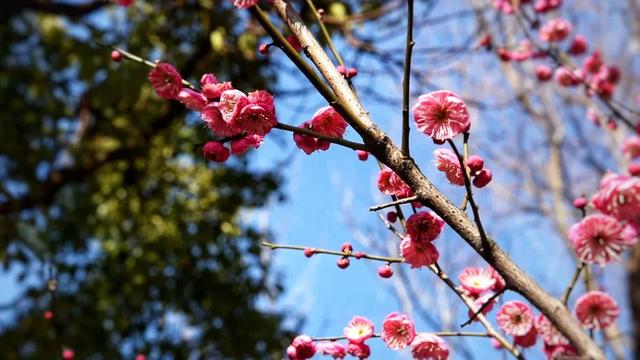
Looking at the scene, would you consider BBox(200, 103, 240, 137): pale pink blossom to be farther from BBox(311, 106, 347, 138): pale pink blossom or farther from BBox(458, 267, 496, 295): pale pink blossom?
BBox(458, 267, 496, 295): pale pink blossom

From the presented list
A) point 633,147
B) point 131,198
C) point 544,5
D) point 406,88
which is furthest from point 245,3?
point 131,198

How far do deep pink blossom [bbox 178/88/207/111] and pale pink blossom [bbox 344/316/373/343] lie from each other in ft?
1.33

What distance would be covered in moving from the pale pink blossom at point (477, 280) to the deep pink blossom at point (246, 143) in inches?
16.6

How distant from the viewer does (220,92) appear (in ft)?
3.29

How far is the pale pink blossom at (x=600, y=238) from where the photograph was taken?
2.89 ft

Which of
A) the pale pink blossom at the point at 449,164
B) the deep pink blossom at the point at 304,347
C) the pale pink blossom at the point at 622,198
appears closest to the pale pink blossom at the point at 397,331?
the deep pink blossom at the point at 304,347

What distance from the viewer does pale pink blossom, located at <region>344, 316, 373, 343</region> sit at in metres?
1.04

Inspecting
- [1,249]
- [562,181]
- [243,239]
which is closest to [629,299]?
[562,181]

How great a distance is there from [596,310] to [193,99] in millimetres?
670

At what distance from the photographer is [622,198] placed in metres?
0.87

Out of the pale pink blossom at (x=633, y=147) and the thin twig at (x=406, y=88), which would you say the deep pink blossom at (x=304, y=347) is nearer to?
the thin twig at (x=406, y=88)

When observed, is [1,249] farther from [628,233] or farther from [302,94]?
Result: [628,233]

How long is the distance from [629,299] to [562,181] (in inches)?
41.2

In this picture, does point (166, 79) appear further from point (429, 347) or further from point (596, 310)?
point (596, 310)
